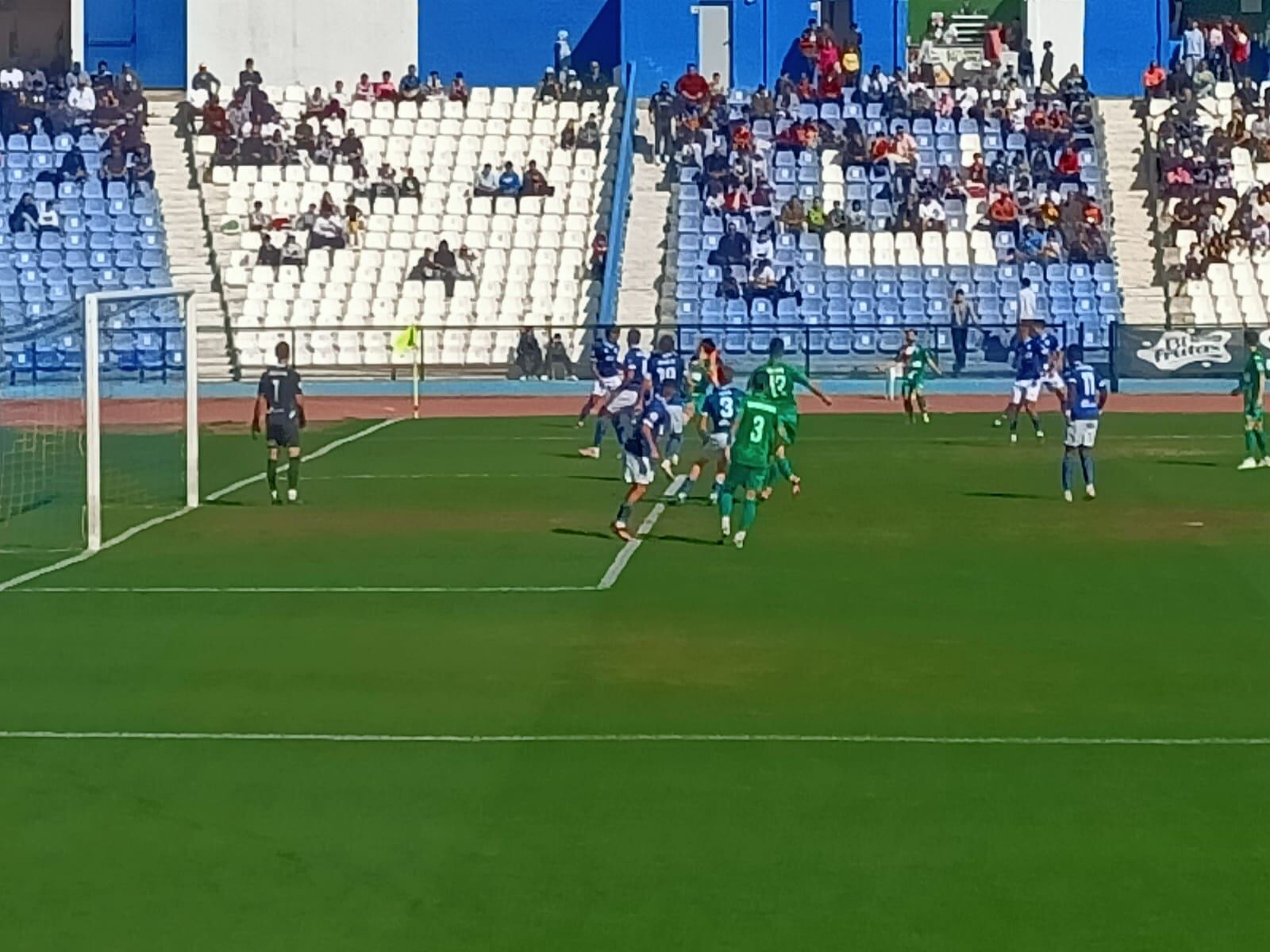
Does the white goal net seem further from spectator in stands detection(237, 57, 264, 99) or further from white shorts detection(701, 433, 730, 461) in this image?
spectator in stands detection(237, 57, 264, 99)

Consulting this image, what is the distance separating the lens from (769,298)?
163 ft

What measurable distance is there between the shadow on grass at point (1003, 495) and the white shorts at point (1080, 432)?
1239 millimetres

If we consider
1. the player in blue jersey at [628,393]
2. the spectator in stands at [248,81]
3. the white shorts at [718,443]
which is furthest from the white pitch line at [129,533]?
the spectator in stands at [248,81]

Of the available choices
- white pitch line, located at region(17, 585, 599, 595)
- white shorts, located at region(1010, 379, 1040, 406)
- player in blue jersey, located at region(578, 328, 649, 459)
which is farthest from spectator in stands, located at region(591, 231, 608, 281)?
white pitch line, located at region(17, 585, 599, 595)

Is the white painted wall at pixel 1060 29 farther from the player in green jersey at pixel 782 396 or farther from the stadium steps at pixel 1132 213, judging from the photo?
the player in green jersey at pixel 782 396

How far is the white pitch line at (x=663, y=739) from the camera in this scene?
14297mm

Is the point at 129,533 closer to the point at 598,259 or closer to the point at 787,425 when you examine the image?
the point at 787,425

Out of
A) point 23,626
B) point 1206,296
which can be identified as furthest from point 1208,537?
point 1206,296

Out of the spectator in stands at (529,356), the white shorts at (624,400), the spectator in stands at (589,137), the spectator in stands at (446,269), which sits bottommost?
the white shorts at (624,400)

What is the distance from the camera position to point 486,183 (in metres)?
52.3

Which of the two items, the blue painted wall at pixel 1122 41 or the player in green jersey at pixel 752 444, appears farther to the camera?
the blue painted wall at pixel 1122 41

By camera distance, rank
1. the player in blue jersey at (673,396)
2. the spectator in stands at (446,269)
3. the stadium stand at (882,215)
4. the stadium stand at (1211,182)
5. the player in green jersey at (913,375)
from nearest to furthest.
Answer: the player in blue jersey at (673,396) < the player in green jersey at (913,375) < the stadium stand at (882,215) < the spectator in stands at (446,269) < the stadium stand at (1211,182)

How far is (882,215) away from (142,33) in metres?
17.9

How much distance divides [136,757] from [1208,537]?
45.4 ft
